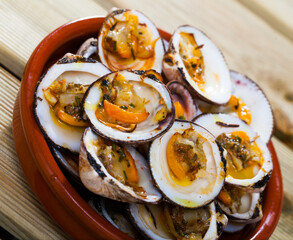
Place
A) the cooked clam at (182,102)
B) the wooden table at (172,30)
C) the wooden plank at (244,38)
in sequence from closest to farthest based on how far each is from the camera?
the wooden table at (172,30) < the cooked clam at (182,102) < the wooden plank at (244,38)

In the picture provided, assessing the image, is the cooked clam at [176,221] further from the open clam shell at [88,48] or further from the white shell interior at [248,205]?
the open clam shell at [88,48]

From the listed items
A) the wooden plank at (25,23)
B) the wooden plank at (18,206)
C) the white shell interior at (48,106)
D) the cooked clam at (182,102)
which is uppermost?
the cooked clam at (182,102)

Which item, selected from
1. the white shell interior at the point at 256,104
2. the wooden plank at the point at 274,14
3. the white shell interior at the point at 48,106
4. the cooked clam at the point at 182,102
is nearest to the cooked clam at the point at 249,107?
the white shell interior at the point at 256,104

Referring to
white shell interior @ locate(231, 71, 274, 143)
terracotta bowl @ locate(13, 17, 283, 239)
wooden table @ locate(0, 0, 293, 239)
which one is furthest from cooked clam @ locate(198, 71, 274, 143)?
wooden table @ locate(0, 0, 293, 239)

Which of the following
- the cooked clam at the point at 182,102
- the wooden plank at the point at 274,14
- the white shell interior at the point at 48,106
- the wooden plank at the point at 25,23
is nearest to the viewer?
the white shell interior at the point at 48,106

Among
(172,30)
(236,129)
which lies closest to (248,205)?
(236,129)

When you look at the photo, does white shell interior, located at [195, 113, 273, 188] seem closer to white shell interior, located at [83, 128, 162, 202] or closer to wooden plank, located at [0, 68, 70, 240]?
white shell interior, located at [83, 128, 162, 202]

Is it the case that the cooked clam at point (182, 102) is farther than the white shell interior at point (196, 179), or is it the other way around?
the cooked clam at point (182, 102)
